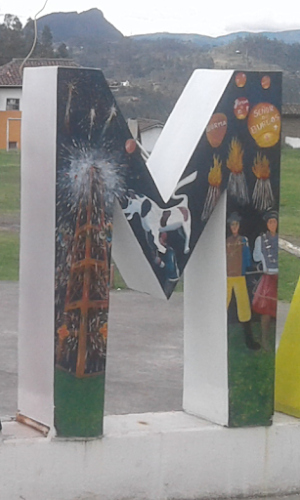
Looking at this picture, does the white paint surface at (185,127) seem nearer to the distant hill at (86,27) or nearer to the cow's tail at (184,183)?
the cow's tail at (184,183)

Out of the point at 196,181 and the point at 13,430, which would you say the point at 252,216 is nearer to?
the point at 196,181

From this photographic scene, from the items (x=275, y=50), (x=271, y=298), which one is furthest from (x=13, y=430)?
(x=275, y=50)

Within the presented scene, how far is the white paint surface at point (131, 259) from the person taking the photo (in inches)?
196

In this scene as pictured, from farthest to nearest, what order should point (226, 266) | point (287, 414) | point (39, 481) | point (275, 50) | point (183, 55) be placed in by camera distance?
point (275, 50)
point (183, 55)
point (287, 414)
point (226, 266)
point (39, 481)

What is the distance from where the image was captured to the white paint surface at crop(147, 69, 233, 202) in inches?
200

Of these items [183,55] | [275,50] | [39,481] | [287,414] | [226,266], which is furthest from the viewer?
[275,50]

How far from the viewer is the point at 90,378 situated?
490 centimetres

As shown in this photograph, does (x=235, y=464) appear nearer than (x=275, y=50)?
Yes

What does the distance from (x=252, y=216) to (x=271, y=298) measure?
1.56ft

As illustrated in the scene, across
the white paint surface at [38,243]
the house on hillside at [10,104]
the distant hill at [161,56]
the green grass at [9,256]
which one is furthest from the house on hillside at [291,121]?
the white paint surface at [38,243]

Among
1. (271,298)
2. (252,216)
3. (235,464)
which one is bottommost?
(235,464)

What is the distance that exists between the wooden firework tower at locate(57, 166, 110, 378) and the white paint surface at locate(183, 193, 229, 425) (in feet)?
2.15

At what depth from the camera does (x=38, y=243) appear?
16.0 ft

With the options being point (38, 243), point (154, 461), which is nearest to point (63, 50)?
point (38, 243)
